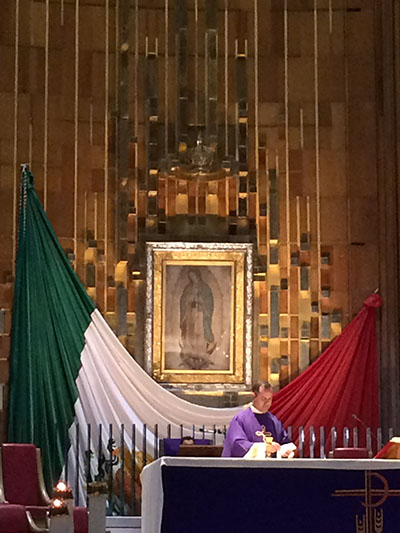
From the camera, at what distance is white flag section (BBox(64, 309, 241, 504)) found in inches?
422

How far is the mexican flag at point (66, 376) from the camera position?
34.9ft

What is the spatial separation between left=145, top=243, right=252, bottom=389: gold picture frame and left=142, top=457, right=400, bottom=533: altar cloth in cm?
477

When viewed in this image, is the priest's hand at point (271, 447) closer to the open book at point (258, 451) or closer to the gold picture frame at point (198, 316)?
the open book at point (258, 451)

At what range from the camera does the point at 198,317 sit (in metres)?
11.1

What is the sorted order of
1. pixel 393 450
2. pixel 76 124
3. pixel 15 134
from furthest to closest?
pixel 76 124
pixel 15 134
pixel 393 450

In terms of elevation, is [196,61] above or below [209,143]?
above

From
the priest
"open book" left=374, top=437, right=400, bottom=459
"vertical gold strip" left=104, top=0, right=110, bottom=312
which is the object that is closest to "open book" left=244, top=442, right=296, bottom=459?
the priest

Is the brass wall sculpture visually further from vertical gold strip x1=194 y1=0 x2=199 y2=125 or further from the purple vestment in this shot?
the purple vestment

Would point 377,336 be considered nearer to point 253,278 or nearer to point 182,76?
point 253,278

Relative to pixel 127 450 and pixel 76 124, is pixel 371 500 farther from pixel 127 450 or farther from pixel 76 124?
pixel 76 124

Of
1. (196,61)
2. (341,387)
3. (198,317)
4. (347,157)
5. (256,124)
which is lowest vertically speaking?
(341,387)

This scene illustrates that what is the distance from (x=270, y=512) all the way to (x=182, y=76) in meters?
6.46

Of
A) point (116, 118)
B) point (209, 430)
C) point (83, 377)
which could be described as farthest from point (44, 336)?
point (116, 118)

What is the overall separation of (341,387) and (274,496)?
4.94 m
